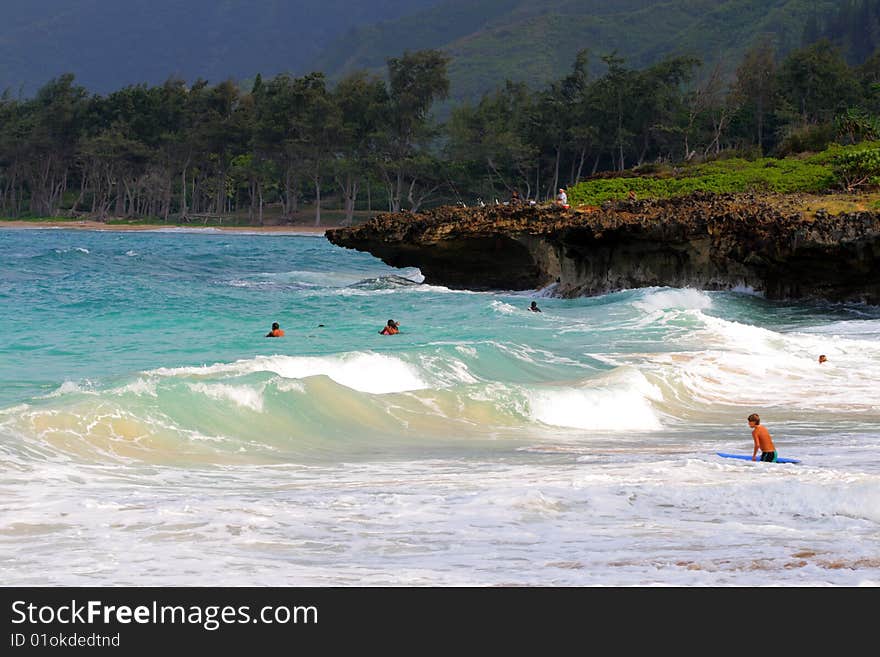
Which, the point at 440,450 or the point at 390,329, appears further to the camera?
the point at 390,329

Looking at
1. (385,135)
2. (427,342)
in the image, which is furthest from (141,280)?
(385,135)

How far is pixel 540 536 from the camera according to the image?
927cm

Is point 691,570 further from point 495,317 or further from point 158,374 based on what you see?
point 495,317

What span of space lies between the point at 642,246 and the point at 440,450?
21.5 metres

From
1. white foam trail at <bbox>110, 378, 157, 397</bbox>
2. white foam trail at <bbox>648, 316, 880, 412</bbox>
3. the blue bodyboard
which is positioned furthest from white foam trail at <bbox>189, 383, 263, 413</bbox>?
white foam trail at <bbox>648, 316, 880, 412</bbox>

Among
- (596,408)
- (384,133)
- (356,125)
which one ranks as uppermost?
(356,125)

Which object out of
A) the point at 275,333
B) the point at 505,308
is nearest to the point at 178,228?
the point at 505,308

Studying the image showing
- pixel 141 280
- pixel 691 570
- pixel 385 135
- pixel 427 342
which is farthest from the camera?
pixel 385 135

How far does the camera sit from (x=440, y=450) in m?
13.7

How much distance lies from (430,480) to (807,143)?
39.5 m

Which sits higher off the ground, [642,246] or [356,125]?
[356,125]

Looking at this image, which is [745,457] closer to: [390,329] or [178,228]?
[390,329]

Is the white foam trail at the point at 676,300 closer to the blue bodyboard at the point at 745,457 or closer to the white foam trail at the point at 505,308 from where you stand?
the white foam trail at the point at 505,308

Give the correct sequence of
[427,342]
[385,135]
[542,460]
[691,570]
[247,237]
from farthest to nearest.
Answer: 1. [385,135]
2. [247,237]
3. [427,342]
4. [542,460]
5. [691,570]
